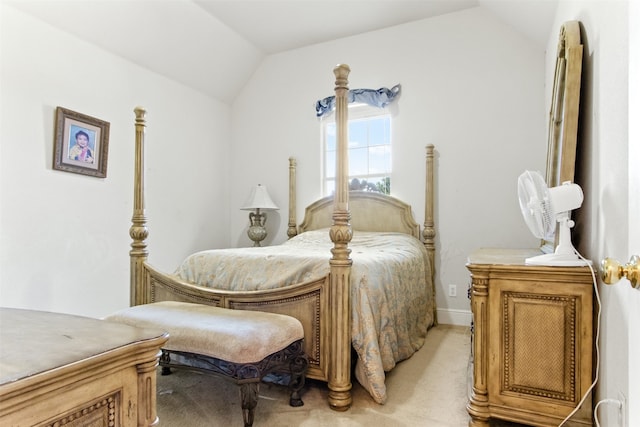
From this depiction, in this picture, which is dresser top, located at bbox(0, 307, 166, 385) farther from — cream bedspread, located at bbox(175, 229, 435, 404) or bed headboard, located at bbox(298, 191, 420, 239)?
bed headboard, located at bbox(298, 191, 420, 239)

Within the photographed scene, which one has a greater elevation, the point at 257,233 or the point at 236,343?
the point at 257,233

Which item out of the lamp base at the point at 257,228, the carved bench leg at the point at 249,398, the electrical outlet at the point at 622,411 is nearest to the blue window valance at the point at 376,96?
the lamp base at the point at 257,228

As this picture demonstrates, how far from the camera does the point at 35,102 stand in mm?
2869

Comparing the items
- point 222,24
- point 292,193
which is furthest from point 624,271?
point 222,24

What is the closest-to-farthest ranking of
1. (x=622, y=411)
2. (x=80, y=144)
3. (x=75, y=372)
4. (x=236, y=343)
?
(x=75, y=372), (x=622, y=411), (x=236, y=343), (x=80, y=144)

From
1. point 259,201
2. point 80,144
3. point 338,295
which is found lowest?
point 338,295

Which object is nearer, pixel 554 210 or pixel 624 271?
pixel 624 271

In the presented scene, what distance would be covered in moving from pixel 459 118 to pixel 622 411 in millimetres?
3012

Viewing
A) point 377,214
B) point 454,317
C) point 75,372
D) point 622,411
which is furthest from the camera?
point 377,214

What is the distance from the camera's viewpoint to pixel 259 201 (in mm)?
4383

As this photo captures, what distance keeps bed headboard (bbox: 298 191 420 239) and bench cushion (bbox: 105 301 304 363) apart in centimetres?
208

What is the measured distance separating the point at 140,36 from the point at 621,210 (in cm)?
389

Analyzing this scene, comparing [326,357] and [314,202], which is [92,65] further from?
[326,357]

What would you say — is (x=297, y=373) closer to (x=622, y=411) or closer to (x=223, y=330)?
(x=223, y=330)
